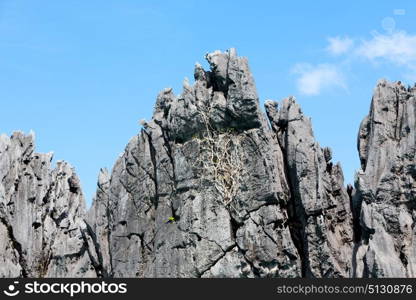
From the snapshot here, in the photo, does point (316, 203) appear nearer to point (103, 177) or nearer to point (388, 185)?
point (388, 185)

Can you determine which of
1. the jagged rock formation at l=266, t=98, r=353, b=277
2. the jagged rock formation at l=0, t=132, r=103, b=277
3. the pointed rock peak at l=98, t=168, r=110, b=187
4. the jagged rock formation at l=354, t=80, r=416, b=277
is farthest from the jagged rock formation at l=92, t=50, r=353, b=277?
the jagged rock formation at l=0, t=132, r=103, b=277

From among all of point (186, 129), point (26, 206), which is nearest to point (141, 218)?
point (186, 129)

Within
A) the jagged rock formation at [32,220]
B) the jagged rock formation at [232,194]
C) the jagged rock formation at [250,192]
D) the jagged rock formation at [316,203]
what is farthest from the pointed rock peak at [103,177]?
the jagged rock formation at [316,203]

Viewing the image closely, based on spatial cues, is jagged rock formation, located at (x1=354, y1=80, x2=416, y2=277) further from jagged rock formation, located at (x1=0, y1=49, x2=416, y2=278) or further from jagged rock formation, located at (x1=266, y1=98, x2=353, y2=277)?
jagged rock formation, located at (x1=266, y1=98, x2=353, y2=277)

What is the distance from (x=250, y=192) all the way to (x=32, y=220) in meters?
14.9

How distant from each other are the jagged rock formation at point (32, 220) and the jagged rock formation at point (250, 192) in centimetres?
394

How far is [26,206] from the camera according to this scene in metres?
41.9

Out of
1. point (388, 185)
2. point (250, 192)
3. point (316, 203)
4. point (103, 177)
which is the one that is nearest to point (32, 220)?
point (103, 177)

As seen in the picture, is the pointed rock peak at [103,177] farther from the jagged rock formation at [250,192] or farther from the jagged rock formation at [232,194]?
the jagged rock formation at [232,194]

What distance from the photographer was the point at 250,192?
32.0 m

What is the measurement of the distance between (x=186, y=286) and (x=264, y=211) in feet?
16.8

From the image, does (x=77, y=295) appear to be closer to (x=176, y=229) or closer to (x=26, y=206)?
(x=176, y=229)

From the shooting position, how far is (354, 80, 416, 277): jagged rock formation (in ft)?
96.1

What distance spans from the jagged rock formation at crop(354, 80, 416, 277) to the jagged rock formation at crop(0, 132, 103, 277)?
14.6 m
